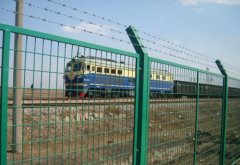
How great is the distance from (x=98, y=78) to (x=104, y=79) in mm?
103

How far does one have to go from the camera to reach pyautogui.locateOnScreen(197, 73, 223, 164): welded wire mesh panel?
649cm

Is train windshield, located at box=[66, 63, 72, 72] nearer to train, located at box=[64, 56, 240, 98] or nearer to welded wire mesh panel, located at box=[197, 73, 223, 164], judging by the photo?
train, located at box=[64, 56, 240, 98]

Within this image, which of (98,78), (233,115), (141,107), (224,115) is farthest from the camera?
(233,115)

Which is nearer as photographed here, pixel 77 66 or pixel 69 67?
pixel 69 67

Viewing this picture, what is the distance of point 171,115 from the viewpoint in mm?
5020

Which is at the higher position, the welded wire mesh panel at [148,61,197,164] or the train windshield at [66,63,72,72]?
the train windshield at [66,63,72,72]

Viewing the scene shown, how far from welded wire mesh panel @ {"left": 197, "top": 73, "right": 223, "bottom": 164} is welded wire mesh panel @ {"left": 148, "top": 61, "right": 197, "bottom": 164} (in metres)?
0.58

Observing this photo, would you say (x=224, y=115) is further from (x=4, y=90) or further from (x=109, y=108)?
(x=4, y=90)

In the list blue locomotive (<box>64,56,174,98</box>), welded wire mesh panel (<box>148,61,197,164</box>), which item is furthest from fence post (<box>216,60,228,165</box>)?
blue locomotive (<box>64,56,174,98</box>)

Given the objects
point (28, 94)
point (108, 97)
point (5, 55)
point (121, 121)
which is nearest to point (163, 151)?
point (121, 121)

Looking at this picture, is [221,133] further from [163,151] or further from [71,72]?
[71,72]

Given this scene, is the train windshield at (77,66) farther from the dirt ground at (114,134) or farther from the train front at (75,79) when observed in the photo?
the dirt ground at (114,134)

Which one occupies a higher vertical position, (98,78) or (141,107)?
(98,78)

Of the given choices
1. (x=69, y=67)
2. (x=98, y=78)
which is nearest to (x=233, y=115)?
(x=98, y=78)
